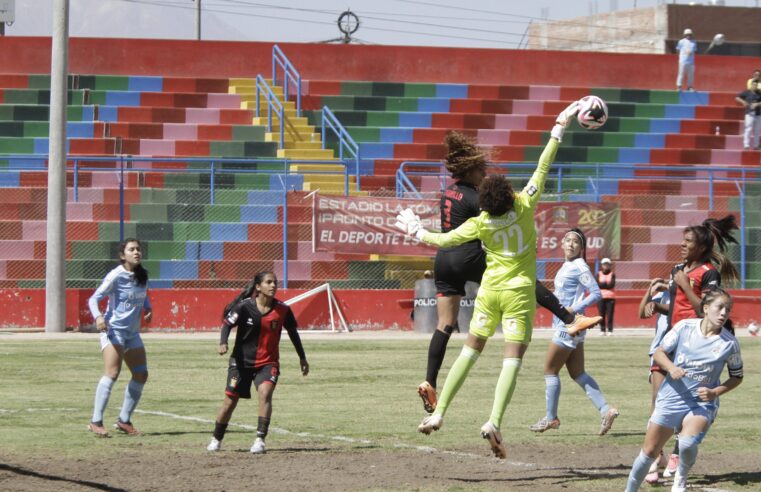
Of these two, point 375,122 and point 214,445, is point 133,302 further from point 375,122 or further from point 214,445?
point 375,122

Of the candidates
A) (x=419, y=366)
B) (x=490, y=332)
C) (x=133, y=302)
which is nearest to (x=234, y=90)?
(x=419, y=366)

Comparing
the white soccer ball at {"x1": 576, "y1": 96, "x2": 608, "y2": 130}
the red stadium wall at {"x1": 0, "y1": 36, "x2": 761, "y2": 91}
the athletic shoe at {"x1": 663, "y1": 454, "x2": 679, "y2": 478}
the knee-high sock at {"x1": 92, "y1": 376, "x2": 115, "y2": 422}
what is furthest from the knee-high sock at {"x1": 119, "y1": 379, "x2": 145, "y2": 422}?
the red stadium wall at {"x1": 0, "y1": 36, "x2": 761, "y2": 91}

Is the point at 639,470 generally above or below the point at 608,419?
above

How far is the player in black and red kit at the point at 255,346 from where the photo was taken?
11.0 m

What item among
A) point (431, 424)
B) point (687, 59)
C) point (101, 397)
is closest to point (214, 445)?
point (101, 397)

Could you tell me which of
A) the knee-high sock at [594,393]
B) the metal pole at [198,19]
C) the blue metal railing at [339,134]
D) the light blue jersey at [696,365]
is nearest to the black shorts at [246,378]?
the knee-high sock at [594,393]

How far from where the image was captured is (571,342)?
12.0 m

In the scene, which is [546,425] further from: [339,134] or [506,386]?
[339,134]

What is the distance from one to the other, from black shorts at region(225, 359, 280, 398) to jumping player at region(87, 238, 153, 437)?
4.24 feet

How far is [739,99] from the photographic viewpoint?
35.5m

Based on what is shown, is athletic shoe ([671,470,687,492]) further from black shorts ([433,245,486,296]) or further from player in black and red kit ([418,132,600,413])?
black shorts ([433,245,486,296])

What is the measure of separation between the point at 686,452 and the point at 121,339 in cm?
573

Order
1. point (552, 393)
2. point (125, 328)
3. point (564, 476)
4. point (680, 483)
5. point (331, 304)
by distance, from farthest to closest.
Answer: point (331, 304) < point (125, 328) < point (552, 393) < point (564, 476) < point (680, 483)

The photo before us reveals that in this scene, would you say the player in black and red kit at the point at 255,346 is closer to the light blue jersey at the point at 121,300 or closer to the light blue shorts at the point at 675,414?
the light blue jersey at the point at 121,300
